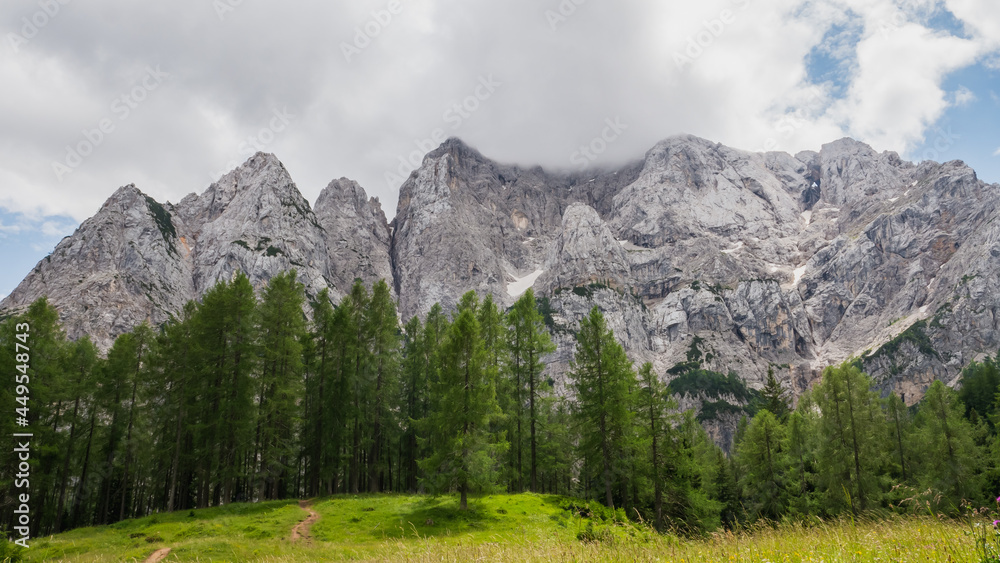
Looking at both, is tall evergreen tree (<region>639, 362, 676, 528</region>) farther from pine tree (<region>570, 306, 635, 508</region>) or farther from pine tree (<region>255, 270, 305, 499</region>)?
pine tree (<region>255, 270, 305, 499</region>)

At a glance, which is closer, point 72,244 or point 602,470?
point 602,470

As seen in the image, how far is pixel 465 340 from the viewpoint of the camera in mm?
29391

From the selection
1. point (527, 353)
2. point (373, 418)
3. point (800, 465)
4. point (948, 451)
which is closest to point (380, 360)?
point (373, 418)

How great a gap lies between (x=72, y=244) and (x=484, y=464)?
181049 mm

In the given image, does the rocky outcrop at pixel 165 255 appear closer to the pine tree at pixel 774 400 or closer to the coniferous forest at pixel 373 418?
the coniferous forest at pixel 373 418

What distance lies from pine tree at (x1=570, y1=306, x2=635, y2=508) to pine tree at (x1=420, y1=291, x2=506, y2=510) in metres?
8.33

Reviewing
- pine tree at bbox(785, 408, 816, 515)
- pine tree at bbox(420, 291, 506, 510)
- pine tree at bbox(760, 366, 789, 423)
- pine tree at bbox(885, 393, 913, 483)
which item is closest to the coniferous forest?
pine tree at bbox(420, 291, 506, 510)

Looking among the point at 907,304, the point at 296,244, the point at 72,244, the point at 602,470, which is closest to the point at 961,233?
the point at 907,304

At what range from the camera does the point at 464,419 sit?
28.0 meters

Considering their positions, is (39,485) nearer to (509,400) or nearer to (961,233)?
(509,400)

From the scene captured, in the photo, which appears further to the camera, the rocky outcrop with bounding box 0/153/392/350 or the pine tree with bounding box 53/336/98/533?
the rocky outcrop with bounding box 0/153/392/350

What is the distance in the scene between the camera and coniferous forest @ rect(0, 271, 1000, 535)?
98.8 ft

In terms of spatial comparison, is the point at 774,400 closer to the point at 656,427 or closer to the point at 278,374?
the point at 656,427

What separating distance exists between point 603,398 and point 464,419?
11185mm
